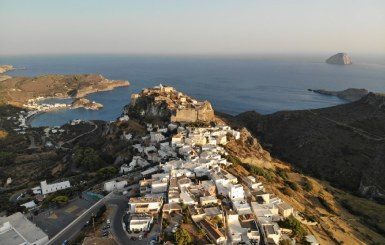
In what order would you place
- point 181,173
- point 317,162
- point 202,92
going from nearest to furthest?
point 181,173, point 317,162, point 202,92

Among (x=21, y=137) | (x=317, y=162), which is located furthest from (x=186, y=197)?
(x=21, y=137)

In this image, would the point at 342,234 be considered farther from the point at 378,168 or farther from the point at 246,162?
the point at 378,168

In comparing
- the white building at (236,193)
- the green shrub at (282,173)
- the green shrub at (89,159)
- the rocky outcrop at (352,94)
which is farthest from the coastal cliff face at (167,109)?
the rocky outcrop at (352,94)

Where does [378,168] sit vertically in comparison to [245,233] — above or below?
below

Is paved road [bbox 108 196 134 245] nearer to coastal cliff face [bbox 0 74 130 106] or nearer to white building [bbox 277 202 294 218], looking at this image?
white building [bbox 277 202 294 218]

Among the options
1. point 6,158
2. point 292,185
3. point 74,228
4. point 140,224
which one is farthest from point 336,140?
point 6,158

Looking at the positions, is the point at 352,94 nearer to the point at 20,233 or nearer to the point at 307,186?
the point at 307,186

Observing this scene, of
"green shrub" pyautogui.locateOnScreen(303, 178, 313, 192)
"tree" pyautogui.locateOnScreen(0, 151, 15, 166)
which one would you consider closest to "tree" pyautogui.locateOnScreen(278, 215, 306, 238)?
"green shrub" pyautogui.locateOnScreen(303, 178, 313, 192)
